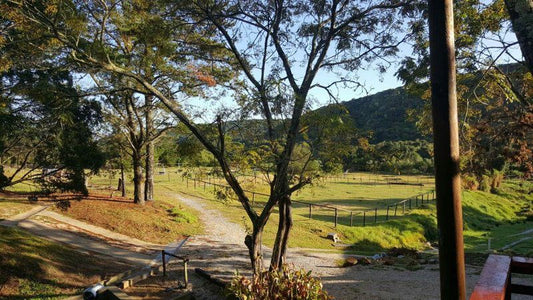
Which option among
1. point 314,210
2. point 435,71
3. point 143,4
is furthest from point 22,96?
point 314,210

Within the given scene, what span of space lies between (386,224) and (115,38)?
1585 cm

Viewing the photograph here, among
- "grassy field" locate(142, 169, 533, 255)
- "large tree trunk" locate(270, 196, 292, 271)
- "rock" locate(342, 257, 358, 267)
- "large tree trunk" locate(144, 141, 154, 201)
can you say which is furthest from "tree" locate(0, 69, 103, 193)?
"rock" locate(342, 257, 358, 267)

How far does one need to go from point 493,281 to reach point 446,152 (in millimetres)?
972

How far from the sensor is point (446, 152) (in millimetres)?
1760

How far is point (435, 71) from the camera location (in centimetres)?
183

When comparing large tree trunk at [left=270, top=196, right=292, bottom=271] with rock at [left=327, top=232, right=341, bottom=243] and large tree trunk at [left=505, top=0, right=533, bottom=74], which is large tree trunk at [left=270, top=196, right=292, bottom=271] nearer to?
large tree trunk at [left=505, top=0, right=533, bottom=74]

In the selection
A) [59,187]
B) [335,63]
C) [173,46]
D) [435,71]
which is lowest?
[59,187]

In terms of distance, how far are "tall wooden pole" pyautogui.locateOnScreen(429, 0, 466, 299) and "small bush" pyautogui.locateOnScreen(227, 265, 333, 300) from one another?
2783 mm

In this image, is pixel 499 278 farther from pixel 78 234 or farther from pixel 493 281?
pixel 78 234

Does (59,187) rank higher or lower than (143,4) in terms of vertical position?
lower

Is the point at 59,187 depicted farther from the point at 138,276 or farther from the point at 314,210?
the point at 314,210

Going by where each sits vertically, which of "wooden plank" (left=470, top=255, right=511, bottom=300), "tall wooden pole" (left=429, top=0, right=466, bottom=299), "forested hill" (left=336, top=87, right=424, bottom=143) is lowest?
"wooden plank" (left=470, top=255, right=511, bottom=300)

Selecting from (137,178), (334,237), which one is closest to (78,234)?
(137,178)

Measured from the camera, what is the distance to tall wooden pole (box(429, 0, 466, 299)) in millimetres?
1709
